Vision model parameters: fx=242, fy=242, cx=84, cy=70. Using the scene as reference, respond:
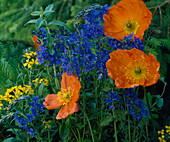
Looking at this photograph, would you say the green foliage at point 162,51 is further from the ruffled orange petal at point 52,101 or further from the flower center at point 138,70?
the ruffled orange petal at point 52,101

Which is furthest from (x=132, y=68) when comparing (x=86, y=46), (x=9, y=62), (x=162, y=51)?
(x=9, y=62)

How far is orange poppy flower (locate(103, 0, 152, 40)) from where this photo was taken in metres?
1.02

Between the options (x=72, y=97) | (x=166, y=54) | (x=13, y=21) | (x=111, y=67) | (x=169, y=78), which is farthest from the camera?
(x=13, y=21)

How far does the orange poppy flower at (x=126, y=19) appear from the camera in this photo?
1.02m

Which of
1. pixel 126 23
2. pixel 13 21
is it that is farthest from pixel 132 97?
pixel 13 21

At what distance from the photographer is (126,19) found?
43.2 inches

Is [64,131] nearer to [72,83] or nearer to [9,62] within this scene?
[72,83]

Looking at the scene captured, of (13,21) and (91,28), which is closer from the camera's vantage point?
(91,28)

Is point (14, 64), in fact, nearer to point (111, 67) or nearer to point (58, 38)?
point (58, 38)

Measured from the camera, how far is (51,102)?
1021 millimetres

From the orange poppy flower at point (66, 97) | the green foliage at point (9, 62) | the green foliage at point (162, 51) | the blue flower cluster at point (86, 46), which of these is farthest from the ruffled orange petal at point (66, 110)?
the green foliage at point (162, 51)

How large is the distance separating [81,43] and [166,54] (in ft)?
2.01

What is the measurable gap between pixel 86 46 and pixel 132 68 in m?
0.20

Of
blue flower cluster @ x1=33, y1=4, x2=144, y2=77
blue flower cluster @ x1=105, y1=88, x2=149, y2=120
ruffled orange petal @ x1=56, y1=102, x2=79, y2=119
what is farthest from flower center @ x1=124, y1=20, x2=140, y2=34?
ruffled orange petal @ x1=56, y1=102, x2=79, y2=119
